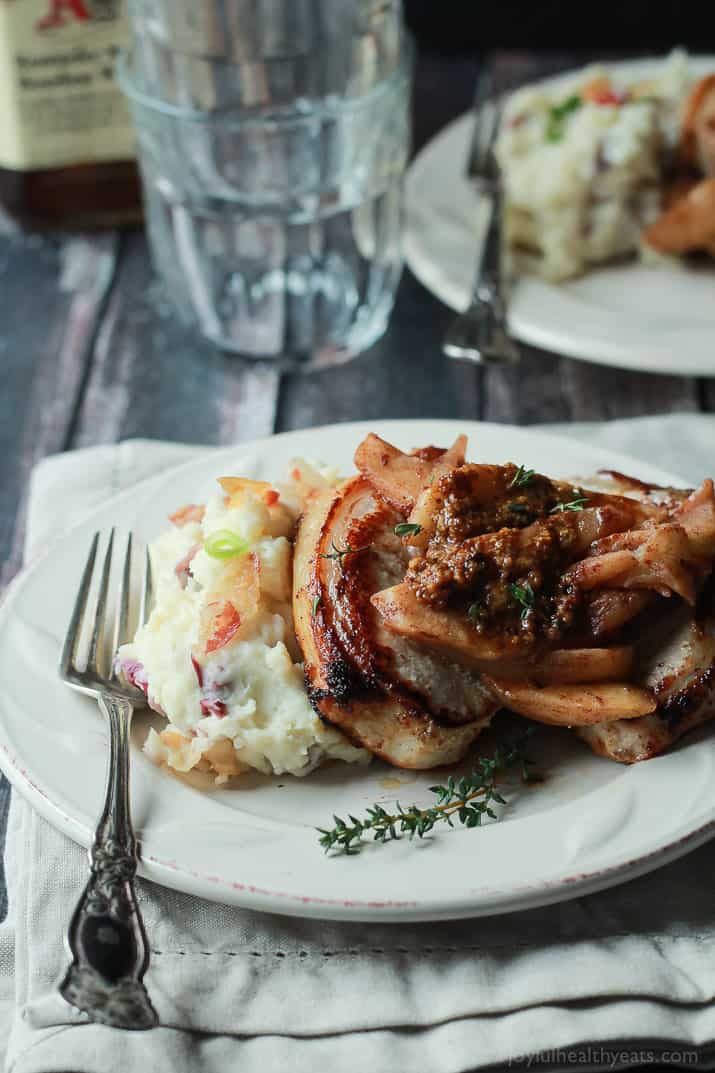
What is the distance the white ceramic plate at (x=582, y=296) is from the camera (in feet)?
14.7

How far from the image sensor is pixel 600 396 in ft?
15.8

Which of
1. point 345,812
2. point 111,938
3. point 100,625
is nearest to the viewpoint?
point 111,938

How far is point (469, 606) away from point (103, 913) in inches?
35.5

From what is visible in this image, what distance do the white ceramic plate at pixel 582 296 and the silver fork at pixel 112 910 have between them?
92.1 inches

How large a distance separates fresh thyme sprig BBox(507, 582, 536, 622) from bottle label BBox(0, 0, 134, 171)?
373cm

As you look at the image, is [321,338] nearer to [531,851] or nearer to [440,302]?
[440,302]

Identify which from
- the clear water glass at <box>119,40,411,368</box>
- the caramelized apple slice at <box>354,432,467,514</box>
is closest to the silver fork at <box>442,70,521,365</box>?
the clear water glass at <box>119,40,411,368</box>

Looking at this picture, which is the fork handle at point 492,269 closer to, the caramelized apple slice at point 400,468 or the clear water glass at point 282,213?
the clear water glass at point 282,213

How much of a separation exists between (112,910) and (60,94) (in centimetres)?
409

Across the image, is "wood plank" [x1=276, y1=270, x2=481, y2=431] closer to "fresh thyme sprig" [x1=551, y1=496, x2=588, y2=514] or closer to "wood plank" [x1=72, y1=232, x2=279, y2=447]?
"wood plank" [x1=72, y1=232, x2=279, y2=447]

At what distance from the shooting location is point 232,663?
272 cm

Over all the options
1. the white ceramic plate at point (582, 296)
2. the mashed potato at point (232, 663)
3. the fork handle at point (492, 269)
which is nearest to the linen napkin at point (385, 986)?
the mashed potato at point (232, 663)

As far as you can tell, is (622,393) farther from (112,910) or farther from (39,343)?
(112,910)

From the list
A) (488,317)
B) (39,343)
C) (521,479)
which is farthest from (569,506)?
(39,343)
